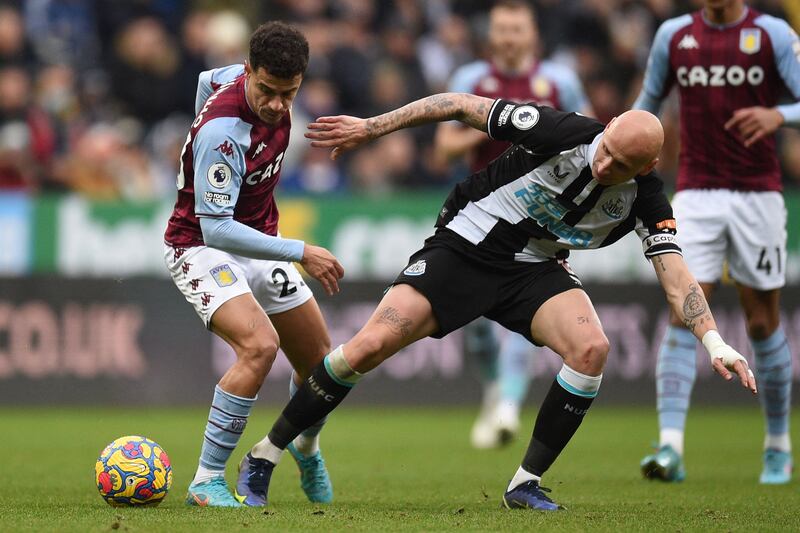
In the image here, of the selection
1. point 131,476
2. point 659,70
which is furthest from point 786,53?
point 131,476

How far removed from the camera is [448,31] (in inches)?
640

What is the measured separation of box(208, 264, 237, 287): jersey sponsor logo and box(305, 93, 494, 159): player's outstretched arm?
820 millimetres

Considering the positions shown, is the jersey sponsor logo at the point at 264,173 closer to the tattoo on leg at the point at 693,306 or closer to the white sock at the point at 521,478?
the white sock at the point at 521,478

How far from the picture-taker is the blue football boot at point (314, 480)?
668 cm

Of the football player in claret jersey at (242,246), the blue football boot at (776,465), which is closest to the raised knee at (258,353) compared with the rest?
the football player in claret jersey at (242,246)

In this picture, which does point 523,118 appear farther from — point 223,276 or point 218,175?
point 223,276

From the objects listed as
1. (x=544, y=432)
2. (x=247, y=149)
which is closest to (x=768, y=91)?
(x=544, y=432)

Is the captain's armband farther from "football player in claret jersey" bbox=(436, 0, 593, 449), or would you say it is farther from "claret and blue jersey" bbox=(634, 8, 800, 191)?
"football player in claret jersey" bbox=(436, 0, 593, 449)

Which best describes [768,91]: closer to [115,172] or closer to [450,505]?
[450,505]

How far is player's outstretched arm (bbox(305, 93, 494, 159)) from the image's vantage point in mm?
6043

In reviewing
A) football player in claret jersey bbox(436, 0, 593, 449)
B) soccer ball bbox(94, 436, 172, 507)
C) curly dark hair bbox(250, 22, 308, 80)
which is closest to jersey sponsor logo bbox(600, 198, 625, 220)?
curly dark hair bbox(250, 22, 308, 80)

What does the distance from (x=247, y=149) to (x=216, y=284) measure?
0.70 metres

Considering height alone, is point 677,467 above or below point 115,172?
below

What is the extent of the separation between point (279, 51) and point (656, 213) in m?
1.98
